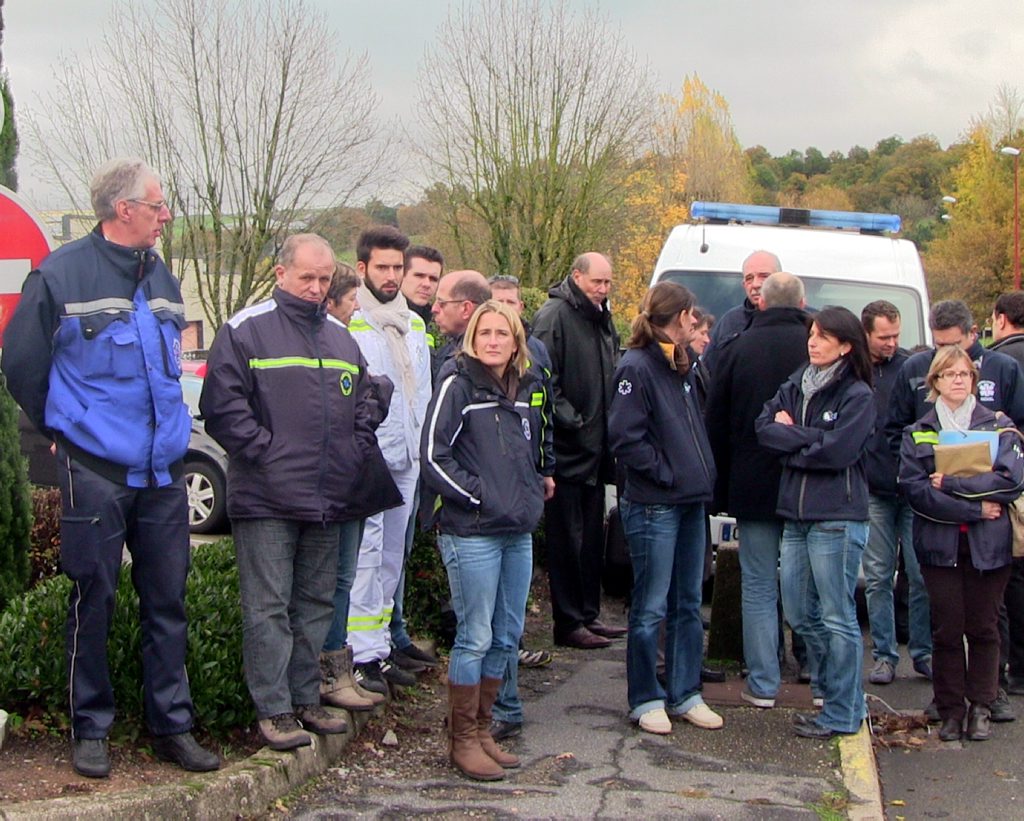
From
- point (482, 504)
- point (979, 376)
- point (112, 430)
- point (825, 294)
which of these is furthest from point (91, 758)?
point (825, 294)

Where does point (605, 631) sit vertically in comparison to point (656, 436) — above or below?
below

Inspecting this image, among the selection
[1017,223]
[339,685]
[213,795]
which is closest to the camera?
[213,795]

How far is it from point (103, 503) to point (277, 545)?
74cm

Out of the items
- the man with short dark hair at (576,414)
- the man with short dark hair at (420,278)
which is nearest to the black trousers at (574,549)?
the man with short dark hair at (576,414)

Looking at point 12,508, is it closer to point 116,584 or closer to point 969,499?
point 116,584

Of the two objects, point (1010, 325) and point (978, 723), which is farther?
point (1010, 325)

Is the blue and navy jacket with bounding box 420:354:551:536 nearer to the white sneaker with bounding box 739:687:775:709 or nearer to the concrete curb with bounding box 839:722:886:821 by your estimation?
the concrete curb with bounding box 839:722:886:821

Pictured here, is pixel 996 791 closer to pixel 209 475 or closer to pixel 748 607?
pixel 748 607

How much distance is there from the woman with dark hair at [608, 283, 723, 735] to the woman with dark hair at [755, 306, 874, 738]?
0.39 meters

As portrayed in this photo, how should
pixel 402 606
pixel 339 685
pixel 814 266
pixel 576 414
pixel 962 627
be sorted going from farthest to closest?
pixel 814 266 < pixel 576 414 < pixel 402 606 < pixel 962 627 < pixel 339 685

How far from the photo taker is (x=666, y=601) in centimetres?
589

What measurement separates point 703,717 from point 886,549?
1906 mm

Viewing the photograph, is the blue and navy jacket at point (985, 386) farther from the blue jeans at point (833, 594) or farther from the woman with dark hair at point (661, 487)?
the woman with dark hair at point (661, 487)

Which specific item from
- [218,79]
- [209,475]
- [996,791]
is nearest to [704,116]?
[218,79]
